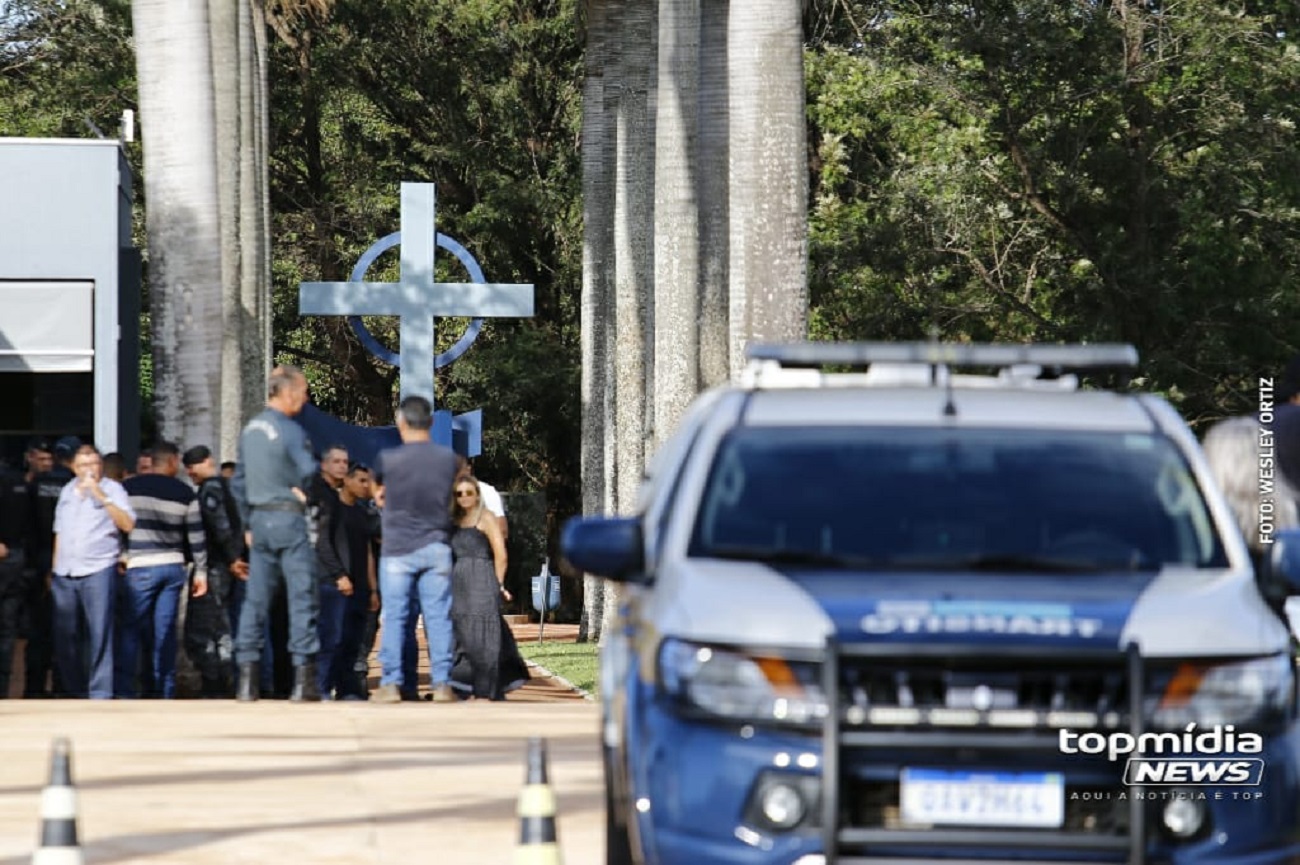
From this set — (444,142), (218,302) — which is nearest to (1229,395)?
(444,142)

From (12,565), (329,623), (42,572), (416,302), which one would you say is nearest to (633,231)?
(416,302)

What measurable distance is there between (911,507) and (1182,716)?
1222 mm

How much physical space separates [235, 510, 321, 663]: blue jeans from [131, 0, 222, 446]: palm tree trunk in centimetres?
443

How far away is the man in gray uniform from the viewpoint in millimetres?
16547

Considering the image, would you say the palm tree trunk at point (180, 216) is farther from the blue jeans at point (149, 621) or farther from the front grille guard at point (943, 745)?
the front grille guard at point (943, 745)

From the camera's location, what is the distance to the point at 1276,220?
124ft

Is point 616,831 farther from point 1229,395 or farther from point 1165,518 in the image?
point 1229,395

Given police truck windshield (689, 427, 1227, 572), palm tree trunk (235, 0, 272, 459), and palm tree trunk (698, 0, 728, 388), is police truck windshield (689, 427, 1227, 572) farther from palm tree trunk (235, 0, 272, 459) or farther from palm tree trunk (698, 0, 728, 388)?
palm tree trunk (235, 0, 272, 459)

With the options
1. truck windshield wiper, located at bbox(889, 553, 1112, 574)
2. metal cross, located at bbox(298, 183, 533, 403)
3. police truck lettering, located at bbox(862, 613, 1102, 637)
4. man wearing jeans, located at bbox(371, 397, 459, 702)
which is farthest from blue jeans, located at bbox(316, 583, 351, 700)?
metal cross, located at bbox(298, 183, 533, 403)

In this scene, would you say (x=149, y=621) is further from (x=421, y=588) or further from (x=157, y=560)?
(x=421, y=588)

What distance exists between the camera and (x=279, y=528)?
54.9 ft

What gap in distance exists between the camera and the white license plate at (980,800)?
695cm

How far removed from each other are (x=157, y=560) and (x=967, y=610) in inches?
461

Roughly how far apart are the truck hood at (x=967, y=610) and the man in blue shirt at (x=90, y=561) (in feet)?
34.9
